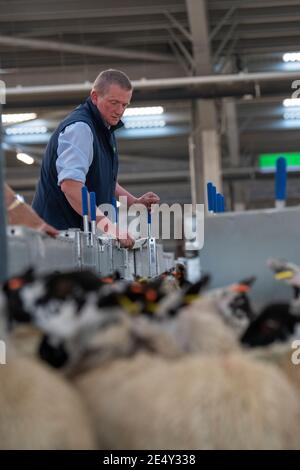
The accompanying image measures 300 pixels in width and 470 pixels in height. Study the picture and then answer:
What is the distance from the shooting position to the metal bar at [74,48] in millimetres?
8508

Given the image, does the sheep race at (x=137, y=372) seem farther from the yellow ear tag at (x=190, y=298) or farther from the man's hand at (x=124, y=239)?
the man's hand at (x=124, y=239)

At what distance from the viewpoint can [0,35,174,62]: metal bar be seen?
27.9 ft

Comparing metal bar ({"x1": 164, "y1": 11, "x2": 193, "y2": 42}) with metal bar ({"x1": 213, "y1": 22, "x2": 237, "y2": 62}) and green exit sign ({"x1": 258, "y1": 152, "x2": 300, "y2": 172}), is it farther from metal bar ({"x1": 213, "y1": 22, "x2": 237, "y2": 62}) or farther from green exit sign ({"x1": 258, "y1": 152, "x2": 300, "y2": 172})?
green exit sign ({"x1": 258, "y1": 152, "x2": 300, "y2": 172})

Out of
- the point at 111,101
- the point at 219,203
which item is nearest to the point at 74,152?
the point at 111,101

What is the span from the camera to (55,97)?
29.2ft

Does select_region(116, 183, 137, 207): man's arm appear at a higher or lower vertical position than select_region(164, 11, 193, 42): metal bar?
lower

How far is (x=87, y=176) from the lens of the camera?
9.18ft

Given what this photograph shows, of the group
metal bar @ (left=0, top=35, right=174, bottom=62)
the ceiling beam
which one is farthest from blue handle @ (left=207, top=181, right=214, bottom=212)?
metal bar @ (left=0, top=35, right=174, bottom=62)

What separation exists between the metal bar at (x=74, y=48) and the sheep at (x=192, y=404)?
8227 millimetres

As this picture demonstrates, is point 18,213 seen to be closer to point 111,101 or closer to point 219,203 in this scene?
point 219,203

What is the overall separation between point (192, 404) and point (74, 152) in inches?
77.6

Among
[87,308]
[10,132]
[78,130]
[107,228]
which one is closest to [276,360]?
[87,308]

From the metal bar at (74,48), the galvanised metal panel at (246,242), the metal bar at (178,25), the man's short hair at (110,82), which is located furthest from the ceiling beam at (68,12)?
the galvanised metal panel at (246,242)

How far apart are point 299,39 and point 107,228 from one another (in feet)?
25.4
